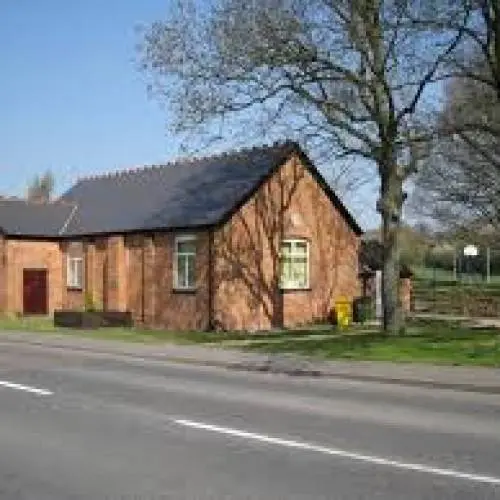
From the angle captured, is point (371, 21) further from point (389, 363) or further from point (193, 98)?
point (389, 363)

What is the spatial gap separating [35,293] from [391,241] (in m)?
21.6

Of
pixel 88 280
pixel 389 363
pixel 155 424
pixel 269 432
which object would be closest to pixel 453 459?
pixel 269 432

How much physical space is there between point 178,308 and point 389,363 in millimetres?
17319

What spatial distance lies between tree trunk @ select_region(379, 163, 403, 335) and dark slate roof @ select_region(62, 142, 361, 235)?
7.21 metres

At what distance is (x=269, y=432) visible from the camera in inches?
510

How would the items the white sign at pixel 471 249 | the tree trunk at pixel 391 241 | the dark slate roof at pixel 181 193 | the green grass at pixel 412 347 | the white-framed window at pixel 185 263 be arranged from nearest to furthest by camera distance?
the green grass at pixel 412 347
the tree trunk at pixel 391 241
the white-framed window at pixel 185 263
the dark slate roof at pixel 181 193
the white sign at pixel 471 249

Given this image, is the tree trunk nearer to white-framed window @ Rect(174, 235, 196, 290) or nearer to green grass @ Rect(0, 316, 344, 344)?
green grass @ Rect(0, 316, 344, 344)

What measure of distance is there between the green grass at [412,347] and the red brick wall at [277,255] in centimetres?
710

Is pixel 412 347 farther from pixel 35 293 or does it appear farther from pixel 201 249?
pixel 35 293

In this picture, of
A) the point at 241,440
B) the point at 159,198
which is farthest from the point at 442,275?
the point at 241,440

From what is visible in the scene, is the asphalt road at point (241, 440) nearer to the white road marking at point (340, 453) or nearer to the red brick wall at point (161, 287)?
the white road marking at point (340, 453)

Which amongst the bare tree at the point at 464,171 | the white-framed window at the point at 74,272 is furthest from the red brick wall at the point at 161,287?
the bare tree at the point at 464,171

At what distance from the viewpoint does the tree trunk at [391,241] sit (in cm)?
3030

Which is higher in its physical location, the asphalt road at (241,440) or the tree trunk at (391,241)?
the tree trunk at (391,241)
